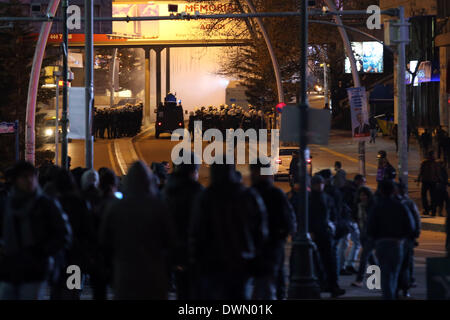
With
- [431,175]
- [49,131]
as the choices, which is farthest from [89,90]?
[49,131]

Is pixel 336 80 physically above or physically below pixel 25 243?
above

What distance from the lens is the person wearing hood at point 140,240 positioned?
757 cm

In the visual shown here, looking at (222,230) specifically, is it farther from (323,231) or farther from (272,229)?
(323,231)

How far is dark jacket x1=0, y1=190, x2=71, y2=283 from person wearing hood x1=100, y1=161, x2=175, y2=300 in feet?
1.85

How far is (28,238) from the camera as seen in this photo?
26.1 ft

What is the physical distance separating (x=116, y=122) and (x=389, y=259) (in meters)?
53.4

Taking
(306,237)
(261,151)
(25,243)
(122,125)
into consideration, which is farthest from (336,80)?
(25,243)

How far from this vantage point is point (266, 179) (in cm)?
1012

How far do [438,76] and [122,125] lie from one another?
21.7 meters

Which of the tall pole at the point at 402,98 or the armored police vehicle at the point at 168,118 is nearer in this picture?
the tall pole at the point at 402,98

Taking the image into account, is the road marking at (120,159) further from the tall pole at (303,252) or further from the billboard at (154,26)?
the billboard at (154,26)

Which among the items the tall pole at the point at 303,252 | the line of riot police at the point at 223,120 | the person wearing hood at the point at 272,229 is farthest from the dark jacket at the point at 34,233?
the line of riot police at the point at 223,120

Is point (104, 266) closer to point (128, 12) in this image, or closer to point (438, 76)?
point (438, 76)

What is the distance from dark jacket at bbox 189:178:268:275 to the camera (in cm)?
768
